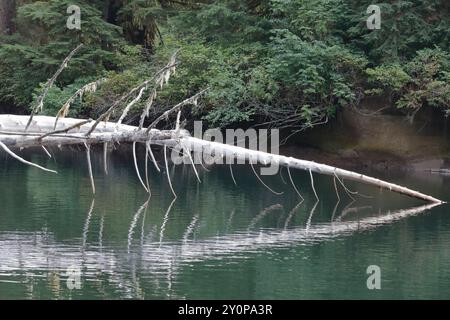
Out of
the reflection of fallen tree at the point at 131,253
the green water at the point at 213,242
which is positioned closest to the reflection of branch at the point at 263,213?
the green water at the point at 213,242

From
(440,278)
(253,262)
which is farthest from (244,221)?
(440,278)

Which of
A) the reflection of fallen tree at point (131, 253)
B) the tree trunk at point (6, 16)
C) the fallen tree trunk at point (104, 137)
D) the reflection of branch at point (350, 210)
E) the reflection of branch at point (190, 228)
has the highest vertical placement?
the tree trunk at point (6, 16)

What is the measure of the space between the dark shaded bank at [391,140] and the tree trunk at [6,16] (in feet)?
→ 49.3

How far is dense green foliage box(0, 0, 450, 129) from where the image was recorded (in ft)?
97.6

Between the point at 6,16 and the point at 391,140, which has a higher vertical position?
the point at 6,16

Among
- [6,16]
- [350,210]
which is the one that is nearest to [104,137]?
[350,210]

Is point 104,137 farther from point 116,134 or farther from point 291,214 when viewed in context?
point 291,214

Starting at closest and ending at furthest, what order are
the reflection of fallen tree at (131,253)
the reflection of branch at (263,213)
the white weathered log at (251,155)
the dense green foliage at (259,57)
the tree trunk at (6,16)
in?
the reflection of fallen tree at (131,253) → the reflection of branch at (263,213) → the white weathered log at (251,155) → the dense green foliage at (259,57) → the tree trunk at (6,16)

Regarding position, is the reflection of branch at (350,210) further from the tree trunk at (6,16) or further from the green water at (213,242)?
the tree trunk at (6,16)

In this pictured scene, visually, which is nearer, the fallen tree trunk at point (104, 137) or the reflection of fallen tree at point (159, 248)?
the reflection of fallen tree at point (159, 248)

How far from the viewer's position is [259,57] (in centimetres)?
3200

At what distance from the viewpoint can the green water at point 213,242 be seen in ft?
40.8

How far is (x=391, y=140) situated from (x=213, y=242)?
1628 centimetres
